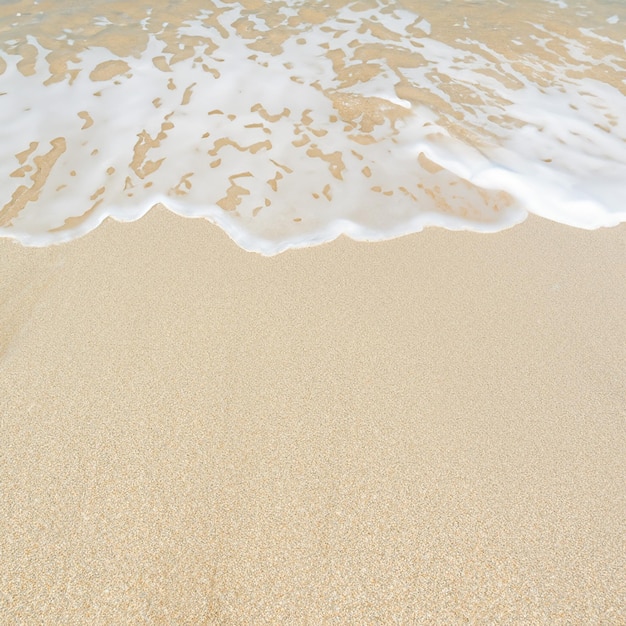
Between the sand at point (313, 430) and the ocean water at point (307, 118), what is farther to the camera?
the ocean water at point (307, 118)

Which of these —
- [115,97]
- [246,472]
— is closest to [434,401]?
[246,472]

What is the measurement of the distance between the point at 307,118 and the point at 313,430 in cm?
232

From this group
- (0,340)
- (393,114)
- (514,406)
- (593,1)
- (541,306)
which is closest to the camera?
(514,406)

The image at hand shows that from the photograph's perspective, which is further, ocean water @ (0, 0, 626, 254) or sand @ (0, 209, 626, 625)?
ocean water @ (0, 0, 626, 254)

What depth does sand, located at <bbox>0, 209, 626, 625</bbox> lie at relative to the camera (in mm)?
1456

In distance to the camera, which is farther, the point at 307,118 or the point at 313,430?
the point at 307,118

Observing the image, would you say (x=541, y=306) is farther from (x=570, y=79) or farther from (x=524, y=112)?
(x=570, y=79)

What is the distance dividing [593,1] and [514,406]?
17.2ft

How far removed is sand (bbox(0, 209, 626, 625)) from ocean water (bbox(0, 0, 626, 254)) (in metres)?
0.26

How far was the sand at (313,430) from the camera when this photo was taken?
4.78ft

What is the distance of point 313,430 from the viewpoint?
1832 mm

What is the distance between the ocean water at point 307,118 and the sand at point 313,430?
0.26m

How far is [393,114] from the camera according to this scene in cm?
356

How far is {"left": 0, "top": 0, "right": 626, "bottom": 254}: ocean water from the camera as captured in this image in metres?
2.84
